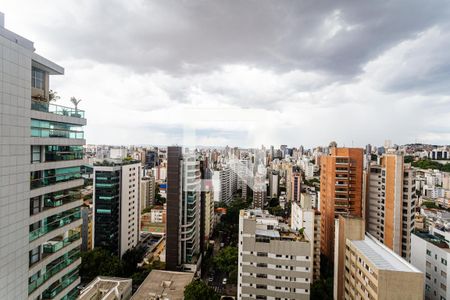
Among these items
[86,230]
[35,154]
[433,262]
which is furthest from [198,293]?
[86,230]

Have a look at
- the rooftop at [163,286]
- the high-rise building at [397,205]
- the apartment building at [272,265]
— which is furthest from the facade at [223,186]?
the apartment building at [272,265]

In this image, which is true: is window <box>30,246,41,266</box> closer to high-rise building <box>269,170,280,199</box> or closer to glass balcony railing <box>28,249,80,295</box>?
glass balcony railing <box>28,249,80,295</box>

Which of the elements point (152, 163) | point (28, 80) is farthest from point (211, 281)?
point (152, 163)

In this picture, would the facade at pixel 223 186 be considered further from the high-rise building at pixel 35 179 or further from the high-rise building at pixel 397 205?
the high-rise building at pixel 35 179

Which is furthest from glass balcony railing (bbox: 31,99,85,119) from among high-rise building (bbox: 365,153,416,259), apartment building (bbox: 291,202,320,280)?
high-rise building (bbox: 365,153,416,259)

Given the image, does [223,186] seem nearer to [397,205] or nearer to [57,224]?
[397,205]
